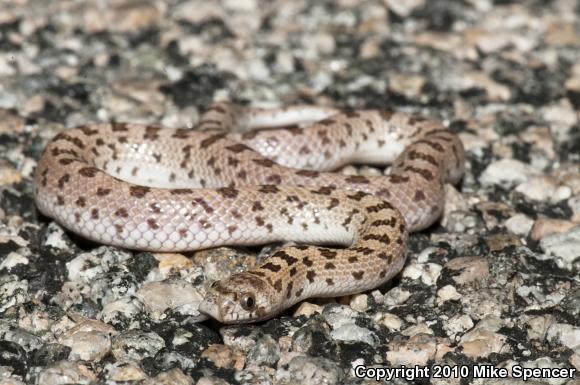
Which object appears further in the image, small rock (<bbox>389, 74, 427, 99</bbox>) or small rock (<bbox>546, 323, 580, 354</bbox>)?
small rock (<bbox>389, 74, 427, 99</bbox>)

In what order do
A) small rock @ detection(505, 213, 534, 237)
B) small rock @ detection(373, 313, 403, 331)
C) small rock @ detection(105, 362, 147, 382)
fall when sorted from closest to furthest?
small rock @ detection(105, 362, 147, 382) → small rock @ detection(373, 313, 403, 331) → small rock @ detection(505, 213, 534, 237)

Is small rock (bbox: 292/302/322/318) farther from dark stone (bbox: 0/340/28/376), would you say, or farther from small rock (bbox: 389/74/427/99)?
small rock (bbox: 389/74/427/99)

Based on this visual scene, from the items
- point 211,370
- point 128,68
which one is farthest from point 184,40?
point 211,370

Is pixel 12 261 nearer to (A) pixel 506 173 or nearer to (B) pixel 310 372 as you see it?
(B) pixel 310 372

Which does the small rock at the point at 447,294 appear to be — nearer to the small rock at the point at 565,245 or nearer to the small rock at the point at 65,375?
the small rock at the point at 565,245

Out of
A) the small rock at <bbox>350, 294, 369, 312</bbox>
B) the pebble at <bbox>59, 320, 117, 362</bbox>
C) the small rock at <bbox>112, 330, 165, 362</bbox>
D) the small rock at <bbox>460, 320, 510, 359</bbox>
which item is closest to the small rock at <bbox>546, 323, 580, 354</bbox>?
the small rock at <bbox>460, 320, 510, 359</bbox>

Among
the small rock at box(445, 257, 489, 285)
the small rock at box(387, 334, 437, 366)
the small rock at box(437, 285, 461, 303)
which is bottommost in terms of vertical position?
the small rock at box(387, 334, 437, 366)

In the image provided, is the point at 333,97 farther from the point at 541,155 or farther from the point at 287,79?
the point at 541,155

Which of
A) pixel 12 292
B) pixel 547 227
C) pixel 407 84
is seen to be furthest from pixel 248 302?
pixel 407 84
